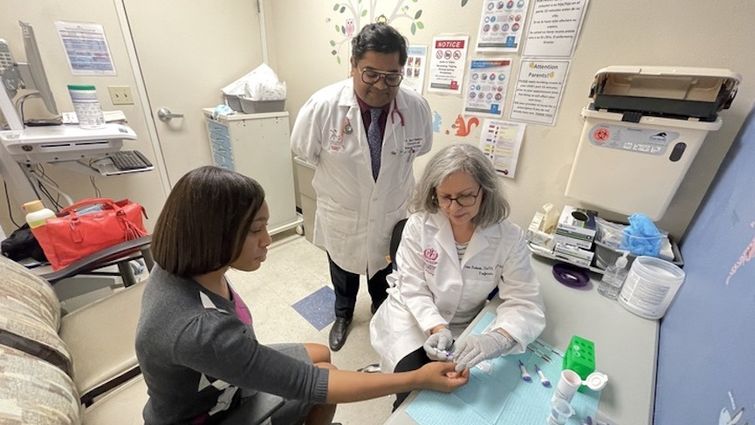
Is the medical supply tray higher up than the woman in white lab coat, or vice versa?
the medical supply tray

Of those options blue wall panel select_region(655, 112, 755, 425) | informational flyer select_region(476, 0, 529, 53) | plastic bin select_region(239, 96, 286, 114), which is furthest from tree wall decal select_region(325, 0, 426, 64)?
blue wall panel select_region(655, 112, 755, 425)

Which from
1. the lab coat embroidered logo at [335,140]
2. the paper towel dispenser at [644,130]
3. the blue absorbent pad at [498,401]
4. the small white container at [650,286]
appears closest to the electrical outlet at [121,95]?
the lab coat embroidered logo at [335,140]

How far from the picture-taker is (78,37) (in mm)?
1828

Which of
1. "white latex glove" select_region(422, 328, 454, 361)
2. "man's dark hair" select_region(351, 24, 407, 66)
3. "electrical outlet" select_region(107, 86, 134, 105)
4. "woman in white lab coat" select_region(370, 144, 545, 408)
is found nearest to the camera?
"white latex glove" select_region(422, 328, 454, 361)

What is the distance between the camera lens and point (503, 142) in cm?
155

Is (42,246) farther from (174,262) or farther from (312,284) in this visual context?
(312,284)

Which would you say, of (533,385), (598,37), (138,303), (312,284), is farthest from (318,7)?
(533,385)

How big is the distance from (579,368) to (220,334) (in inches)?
32.6

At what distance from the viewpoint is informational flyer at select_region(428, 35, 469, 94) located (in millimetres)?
1576

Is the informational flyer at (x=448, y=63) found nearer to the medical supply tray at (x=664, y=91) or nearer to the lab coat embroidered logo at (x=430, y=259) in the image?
the medical supply tray at (x=664, y=91)

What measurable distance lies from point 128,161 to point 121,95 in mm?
574

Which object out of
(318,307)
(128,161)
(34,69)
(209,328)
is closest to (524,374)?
(209,328)

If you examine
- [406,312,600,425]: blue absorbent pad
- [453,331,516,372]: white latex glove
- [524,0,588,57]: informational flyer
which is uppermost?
[524,0,588,57]: informational flyer

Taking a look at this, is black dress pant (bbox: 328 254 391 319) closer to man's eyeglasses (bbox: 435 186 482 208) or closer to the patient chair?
man's eyeglasses (bbox: 435 186 482 208)
